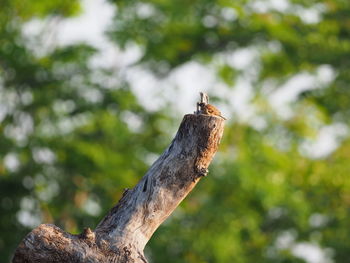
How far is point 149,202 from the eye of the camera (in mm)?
3584

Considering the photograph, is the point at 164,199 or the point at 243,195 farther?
the point at 243,195

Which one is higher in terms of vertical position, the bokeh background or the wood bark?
the bokeh background

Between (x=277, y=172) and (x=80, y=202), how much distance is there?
3833 millimetres

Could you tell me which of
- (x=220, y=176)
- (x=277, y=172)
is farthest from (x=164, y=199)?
(x=277, y=172)

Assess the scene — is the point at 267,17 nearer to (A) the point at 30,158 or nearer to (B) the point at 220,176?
(B) the point at 220,176

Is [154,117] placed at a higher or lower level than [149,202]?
higher

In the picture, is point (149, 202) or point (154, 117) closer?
point (149, 202)

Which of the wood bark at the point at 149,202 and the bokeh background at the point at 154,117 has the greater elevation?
the bokeh background at the point at 154,117

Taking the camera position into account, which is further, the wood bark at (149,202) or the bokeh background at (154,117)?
the bokeh background at (154,117)

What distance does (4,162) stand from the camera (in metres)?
15.7

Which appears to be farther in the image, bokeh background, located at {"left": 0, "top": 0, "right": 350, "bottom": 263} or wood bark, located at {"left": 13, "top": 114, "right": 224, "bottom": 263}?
bokeh background, located at {"left": 0, "top": 0, "right": 350, "bottom": 263}

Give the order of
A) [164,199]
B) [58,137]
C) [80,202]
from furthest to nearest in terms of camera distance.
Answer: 1. [80,202]
2. [58,137]
3. [164,199]

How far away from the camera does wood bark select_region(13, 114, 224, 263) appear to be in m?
3.48

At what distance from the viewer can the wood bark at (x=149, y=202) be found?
348 cm
